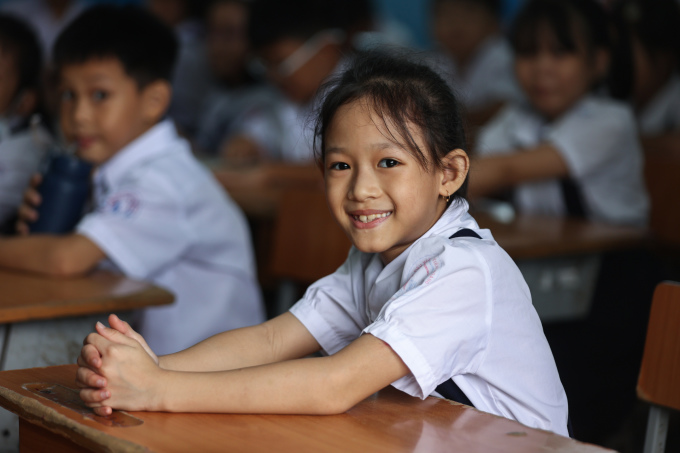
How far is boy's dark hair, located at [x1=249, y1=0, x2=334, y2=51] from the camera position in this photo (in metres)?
3.36

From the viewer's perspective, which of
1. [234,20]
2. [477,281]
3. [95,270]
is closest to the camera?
[477,281]

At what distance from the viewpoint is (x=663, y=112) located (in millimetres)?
3461

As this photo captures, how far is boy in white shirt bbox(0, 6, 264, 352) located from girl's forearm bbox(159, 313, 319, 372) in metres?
0.73

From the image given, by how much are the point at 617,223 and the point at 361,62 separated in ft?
5.29

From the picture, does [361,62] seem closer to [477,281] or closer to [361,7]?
[477,281]

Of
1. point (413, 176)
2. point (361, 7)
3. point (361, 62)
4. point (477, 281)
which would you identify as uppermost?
point (361, 7)

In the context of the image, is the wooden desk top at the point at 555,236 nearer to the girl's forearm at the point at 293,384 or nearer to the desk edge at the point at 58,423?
the girl's forearm at the point at 293,384

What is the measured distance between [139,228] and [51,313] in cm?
49

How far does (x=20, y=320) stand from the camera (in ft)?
→ 4.58

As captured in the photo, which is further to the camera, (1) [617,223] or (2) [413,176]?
(1) [617,223]

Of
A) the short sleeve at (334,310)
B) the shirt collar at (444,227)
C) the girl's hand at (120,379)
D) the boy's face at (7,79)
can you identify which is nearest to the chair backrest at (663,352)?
the shirt collar at (444,227)

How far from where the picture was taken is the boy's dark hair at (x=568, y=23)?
8.57 ft

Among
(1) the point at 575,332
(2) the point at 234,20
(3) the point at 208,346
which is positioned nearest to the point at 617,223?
(1) the point at 575,332

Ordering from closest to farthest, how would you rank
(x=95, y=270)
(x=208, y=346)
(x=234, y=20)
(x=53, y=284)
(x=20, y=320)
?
(x=208, y=346) → (x=20, y=320) → (x=53, y=284) → (x=95, y=270) → (x=234, y=20)
